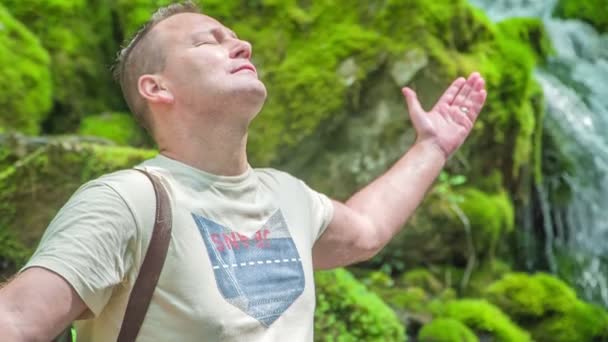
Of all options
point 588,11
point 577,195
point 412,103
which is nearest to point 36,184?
point 412,103

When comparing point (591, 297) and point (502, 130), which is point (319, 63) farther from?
point (591, 297)

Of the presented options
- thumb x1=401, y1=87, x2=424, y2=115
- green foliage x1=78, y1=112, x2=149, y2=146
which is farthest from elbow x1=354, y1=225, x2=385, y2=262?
green foliage x1=78, y1=112, x2=149, y2=146

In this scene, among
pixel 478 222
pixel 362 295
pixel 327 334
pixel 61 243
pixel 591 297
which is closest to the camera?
pixel 61 243

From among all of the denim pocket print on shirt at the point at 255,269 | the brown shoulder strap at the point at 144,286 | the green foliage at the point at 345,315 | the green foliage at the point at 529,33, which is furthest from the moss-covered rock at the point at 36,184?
the green foliage at the point at 529,33

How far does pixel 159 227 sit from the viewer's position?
1.86m

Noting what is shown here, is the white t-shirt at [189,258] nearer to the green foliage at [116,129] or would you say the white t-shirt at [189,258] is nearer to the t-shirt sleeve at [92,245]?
the t-shirt sleeve at [92,245]

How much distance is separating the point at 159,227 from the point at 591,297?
6.71 metres

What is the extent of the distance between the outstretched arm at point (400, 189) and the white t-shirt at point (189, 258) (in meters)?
0.31

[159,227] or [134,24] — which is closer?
[159,227]

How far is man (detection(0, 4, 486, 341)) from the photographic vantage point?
172 cm

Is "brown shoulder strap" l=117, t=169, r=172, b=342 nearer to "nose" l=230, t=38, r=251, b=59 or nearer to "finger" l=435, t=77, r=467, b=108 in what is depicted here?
"nose" l=230, t=38, r=251, b=59

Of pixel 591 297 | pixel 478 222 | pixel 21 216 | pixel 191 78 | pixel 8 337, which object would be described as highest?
pixel 191 78

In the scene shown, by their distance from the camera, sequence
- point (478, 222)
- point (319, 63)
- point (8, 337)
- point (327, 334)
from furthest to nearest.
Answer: point (478, 222)
point (319, 63)
point (327, 334)
point (8, 337)

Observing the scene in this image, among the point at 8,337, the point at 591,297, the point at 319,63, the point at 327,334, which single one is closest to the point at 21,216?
the point at 327,334
